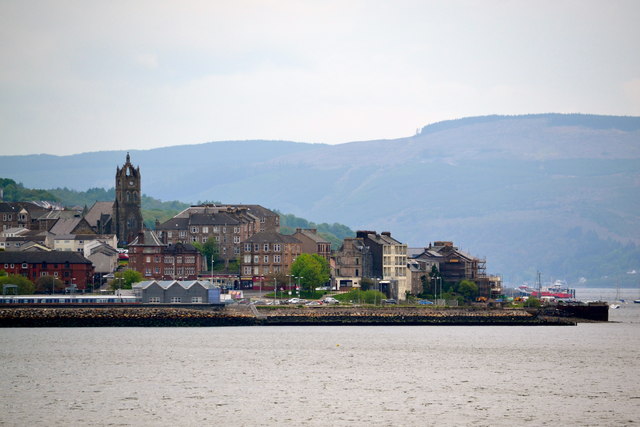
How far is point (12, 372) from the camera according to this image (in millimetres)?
94938

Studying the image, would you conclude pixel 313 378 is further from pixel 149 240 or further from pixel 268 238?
pixel 149 240

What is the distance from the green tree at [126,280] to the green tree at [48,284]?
24.8 ft

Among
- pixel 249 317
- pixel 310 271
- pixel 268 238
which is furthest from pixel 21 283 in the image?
pixel 268 238

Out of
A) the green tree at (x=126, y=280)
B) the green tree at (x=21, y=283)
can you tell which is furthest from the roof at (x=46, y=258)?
the green tree at (x=21, y=283)

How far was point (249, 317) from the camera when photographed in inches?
5994

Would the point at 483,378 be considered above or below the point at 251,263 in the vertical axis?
below

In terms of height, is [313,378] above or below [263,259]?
below

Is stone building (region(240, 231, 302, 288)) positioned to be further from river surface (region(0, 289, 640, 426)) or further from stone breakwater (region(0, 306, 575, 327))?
river surface (region(0, 289, 640, 426))

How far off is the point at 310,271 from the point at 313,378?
89.0 meters

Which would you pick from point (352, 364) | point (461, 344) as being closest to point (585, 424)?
point (352, 364)

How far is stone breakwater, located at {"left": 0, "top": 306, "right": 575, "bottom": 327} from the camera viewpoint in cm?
14588

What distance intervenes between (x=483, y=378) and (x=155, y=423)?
31008 millimetres

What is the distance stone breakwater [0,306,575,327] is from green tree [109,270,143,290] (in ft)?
84.7

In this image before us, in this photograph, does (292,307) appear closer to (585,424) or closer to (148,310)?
(148,310)
